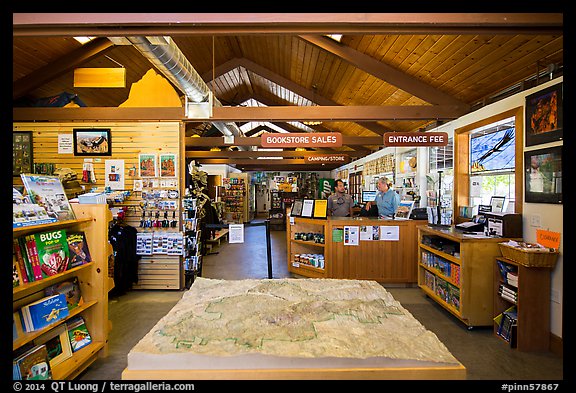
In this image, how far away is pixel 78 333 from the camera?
3.05 metres

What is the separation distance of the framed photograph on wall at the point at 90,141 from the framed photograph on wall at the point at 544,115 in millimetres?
6512

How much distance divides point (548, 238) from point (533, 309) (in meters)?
0.81

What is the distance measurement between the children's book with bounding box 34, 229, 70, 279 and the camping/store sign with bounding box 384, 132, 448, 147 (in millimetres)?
4787

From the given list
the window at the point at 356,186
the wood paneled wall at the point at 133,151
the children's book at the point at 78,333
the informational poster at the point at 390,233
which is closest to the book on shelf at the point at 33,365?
the children's book at the point at 78,333

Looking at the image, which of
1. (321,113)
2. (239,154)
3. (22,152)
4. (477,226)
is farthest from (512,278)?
(239,154)

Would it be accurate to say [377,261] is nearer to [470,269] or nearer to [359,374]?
[470,269]

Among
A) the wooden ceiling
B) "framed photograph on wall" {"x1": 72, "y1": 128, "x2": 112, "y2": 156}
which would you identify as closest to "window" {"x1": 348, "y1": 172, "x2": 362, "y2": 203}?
the wooden ceiling

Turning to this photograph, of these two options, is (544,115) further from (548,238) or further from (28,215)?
(28,215)

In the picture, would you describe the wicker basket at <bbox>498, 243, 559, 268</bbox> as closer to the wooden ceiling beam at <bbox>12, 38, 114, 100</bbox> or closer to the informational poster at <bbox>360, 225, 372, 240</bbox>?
the informational poster at <bbox>360, 225, 372, 240</bbox>

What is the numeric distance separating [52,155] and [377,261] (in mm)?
6222

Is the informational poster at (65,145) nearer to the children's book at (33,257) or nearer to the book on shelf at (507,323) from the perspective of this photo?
the children's book at (33,257)
